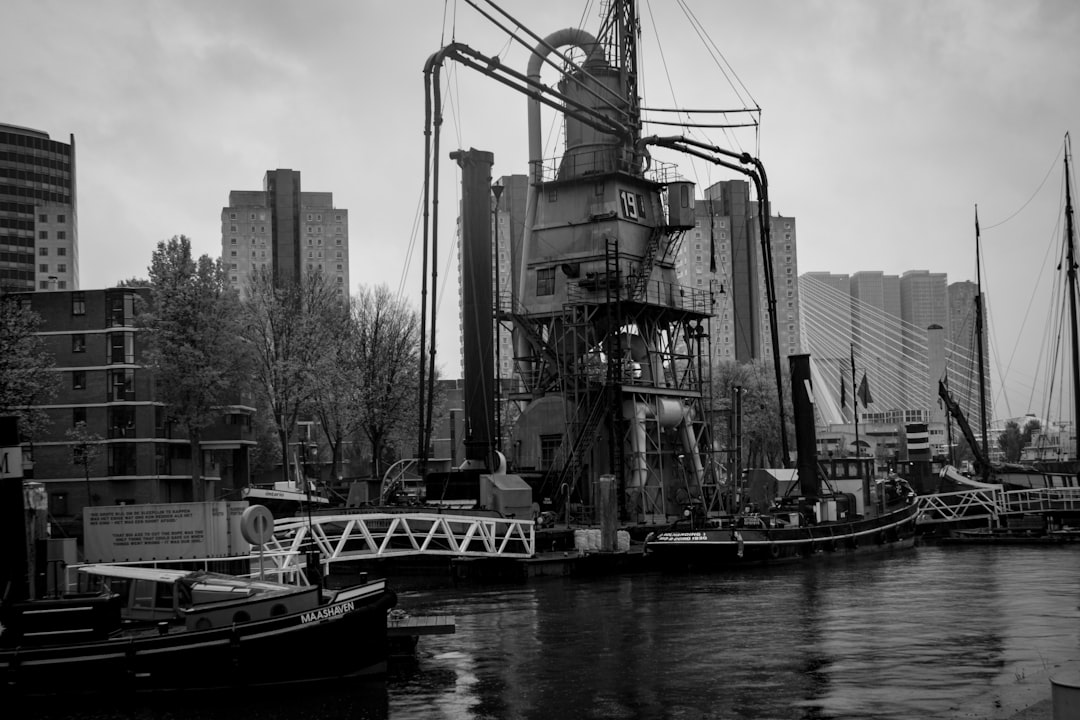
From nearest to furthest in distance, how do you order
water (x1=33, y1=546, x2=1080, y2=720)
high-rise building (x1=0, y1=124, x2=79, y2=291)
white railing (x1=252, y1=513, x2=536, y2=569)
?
water (x1=33, y1=546, x2=1080, y2=720) < white railing (x1=252, y1=513, x2=536, y2=569) < high-rise building (x1=0, y1=124, x2=79, y2=291)

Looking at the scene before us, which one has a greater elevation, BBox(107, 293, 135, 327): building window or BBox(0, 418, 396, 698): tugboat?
BBox(107, 293, 135, 327): building window

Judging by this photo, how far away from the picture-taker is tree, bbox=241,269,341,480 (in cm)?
7125

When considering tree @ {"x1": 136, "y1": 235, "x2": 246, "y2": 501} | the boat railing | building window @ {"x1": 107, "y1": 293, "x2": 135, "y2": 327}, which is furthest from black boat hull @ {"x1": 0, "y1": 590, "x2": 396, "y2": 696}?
building window @ {"x1": 107, "y1": 293, "x2": 135, "y2": 327}

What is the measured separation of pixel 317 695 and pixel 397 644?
475 cm

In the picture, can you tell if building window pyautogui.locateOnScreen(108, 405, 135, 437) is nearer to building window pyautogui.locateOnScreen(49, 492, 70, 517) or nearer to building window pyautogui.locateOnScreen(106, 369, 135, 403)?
building window pyautogui.locateOnScreen(106, 369, 135, 403)

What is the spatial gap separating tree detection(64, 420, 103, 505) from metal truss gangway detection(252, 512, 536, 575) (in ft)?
71.3

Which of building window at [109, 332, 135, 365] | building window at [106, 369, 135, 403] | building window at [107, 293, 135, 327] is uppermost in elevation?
building window at [107, 293, 135, 327]

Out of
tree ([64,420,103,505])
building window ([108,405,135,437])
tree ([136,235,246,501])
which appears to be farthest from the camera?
building window ([108,405,135,437])

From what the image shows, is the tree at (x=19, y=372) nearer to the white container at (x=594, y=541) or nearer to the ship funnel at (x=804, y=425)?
the white container at (x=594, y=541)

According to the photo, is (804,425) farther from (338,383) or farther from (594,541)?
(338,383)

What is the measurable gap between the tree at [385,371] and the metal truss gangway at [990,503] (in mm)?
32990

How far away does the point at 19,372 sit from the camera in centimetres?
5559

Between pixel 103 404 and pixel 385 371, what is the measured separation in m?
17.6

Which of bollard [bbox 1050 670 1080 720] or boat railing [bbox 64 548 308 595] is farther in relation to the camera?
boat railing [bbox 64 548 308 595]
